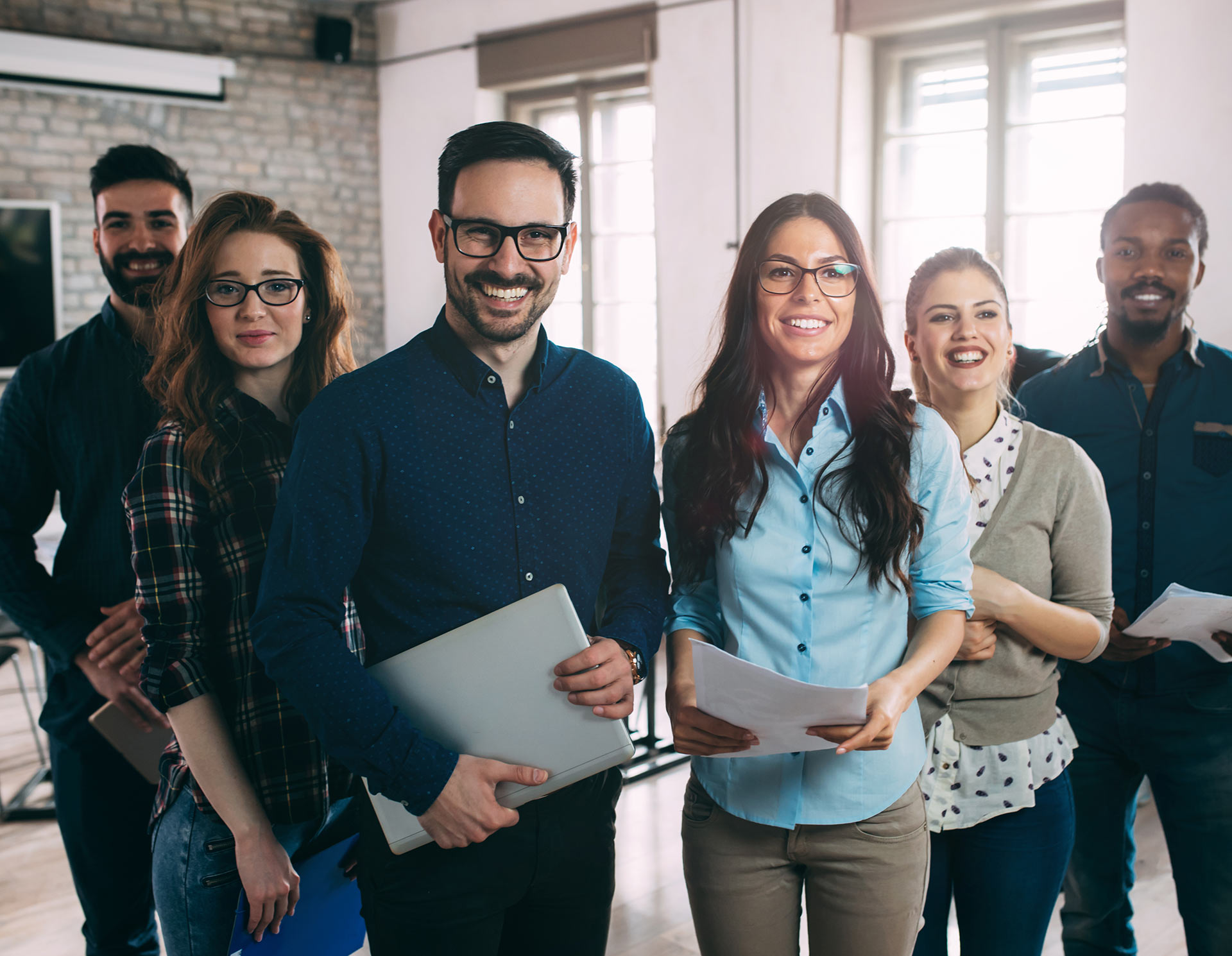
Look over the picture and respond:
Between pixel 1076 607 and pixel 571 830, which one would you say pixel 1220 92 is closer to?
pixel 1076 607

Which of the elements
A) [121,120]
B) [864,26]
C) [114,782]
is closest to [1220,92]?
[864,26]

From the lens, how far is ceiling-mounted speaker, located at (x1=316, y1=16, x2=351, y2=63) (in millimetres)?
6660

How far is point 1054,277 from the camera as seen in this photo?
470 cm

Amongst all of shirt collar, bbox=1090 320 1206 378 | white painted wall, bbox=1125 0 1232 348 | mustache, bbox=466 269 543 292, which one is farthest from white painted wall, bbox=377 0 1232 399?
mustache, bbox=466 269 543 292

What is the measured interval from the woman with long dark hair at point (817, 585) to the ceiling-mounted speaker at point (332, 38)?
6.05 metres

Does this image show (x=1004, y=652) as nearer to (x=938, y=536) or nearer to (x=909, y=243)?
(x=938, y=536)

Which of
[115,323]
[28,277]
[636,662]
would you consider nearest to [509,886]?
[636,662]

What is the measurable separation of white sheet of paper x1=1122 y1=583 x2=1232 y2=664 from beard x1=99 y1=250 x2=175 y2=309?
6.58 ft

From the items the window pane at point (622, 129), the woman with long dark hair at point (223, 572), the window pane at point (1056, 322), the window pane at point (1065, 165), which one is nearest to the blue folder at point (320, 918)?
the woman with long dark hair at point (223, 572)

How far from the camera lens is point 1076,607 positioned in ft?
5.63

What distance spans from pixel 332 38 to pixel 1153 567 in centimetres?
623

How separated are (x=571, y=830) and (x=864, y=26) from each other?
4373 mm

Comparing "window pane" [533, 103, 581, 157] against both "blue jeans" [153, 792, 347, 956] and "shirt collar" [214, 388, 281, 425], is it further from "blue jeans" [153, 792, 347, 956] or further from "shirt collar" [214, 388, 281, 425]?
"blue jeans" [153, 792, 347, 956]

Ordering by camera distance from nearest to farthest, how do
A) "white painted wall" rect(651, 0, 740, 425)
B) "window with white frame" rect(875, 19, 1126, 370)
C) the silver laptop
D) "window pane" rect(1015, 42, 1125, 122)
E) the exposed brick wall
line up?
the silver laptop → "window pane" rect(1015, 42, 1125, 122) → "window with white frame" rect(875, 19, 1126, 370) → "white painted wall" rect(651, 0, 740, 425) → the exposed brick wall
